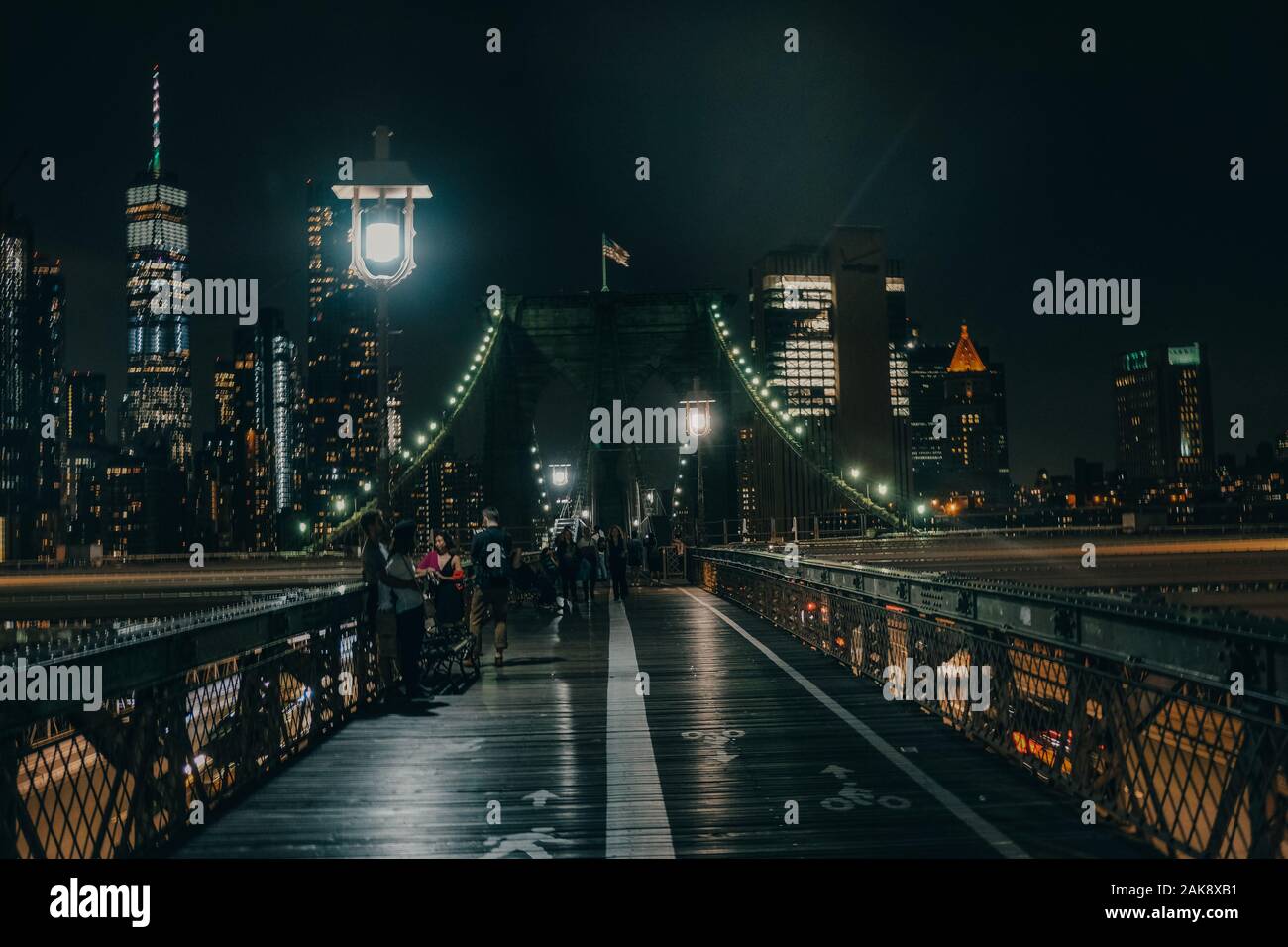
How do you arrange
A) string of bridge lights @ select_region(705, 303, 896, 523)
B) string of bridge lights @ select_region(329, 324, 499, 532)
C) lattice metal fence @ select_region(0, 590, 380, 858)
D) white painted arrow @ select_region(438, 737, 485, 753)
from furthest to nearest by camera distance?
string of bridge lights @ select_region(329, 324, 499, 532), string of bridge lights @ select_region(705, 303, 896, 523), white painted arrow @ select_region(438, 737, 485, 753), lattice metal fence @ select_region(0, 590, 380, 858)

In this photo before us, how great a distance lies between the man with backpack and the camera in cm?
1393

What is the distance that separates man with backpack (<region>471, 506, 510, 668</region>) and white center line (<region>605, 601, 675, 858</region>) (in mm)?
2037

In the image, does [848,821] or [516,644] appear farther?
[516,644]

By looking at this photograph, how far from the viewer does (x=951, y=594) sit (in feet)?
30.9

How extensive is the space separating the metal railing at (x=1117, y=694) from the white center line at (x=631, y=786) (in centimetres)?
234

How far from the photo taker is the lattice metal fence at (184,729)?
5738 millimetres

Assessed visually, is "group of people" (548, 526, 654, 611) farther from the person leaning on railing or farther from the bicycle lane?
the person leaning on railing

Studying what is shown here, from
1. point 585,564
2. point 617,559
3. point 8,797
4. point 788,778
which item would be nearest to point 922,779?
point 788,778

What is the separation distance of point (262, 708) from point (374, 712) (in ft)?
7.92

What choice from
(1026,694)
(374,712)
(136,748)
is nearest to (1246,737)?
(1026,694)

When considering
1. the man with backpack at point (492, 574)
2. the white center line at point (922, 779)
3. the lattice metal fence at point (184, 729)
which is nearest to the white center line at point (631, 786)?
the white center line at point (922, 779)

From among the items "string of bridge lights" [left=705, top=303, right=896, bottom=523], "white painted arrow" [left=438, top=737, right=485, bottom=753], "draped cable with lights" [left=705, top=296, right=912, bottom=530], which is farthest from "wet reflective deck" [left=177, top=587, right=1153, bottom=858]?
"string of bridge lights" [left=705, top=303, right=896, bottom=523]

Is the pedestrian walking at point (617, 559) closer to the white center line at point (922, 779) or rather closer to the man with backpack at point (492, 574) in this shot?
the man with backpack at point (492, 574)
